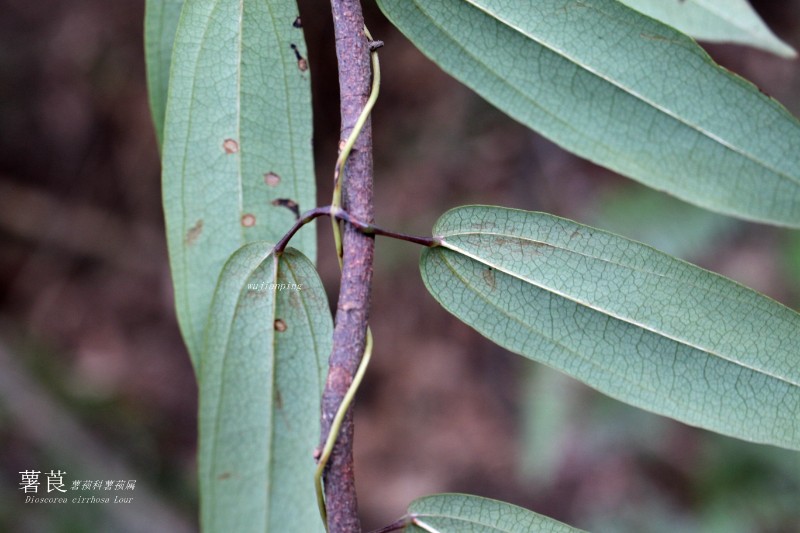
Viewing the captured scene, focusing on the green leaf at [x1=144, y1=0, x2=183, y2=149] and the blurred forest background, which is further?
the blurred forest background

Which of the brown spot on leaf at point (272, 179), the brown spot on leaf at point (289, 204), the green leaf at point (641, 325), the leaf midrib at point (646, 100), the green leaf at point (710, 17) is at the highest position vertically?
the green leaf at point (710, 17)

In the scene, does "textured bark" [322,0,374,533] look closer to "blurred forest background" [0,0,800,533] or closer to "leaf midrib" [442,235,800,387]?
"leaf midrib" [442,235,800,387]

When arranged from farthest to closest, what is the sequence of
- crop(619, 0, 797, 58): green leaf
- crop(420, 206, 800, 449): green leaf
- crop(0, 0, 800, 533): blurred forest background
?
crop(0, 0, 800, 533): blurred forest background, crop(619, 0, 797, 58): green leaf, crop(420, 206, 800, 449): green leaf

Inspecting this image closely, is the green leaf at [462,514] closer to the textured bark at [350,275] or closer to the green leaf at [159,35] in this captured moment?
the textured bark at [350,275]

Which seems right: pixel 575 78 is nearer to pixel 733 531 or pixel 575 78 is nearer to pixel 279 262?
pixel 279 262

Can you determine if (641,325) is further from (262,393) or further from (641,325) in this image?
(262,393)

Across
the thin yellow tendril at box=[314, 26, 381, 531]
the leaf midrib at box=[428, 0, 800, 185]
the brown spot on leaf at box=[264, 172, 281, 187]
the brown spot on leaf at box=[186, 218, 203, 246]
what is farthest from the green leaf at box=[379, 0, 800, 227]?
the brown spot on leaf at box=[186, 218, 203, 246]

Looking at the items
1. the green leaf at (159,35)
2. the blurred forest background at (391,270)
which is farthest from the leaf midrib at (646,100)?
the blurred forest background at (391,270)

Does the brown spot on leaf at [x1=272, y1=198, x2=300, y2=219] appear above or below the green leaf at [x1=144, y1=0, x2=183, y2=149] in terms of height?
below
